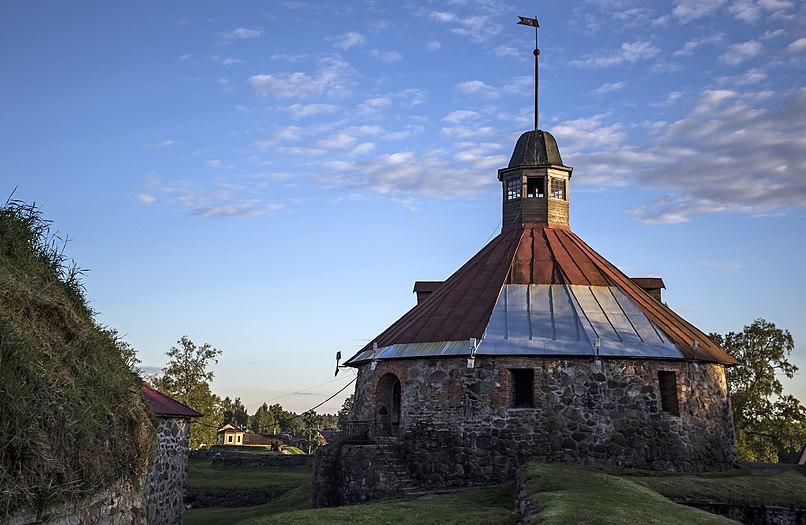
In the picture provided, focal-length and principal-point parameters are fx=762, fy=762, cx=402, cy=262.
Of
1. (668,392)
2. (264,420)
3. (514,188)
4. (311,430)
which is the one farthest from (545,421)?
(264,420)

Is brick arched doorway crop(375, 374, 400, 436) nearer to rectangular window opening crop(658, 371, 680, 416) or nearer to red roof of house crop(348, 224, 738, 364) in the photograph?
red roof of house crop(348, 224, 738, 364)

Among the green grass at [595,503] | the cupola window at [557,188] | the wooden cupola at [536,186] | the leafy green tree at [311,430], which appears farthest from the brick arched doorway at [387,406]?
the leafy green tree at [311,430]

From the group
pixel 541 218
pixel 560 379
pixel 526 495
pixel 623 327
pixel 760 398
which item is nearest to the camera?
pixel 526 495

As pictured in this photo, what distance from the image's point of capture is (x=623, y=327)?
819 inches

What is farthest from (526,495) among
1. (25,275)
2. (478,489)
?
(25,275)

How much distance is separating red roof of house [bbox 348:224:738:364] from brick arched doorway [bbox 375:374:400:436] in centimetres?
107

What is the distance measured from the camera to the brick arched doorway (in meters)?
21.5

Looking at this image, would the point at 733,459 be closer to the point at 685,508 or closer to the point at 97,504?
the point at 685,508

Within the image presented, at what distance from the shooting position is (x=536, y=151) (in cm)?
2533

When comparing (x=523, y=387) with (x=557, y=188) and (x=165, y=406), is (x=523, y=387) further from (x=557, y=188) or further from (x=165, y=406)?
(x=165, y=406)

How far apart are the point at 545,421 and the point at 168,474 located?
359 inches

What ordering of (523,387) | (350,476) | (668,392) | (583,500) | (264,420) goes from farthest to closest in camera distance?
1. (264,420)
2. (668,392)
3. (523,387)
4. (350,476)
5. (583,500)

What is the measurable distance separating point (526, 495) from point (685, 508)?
269cm

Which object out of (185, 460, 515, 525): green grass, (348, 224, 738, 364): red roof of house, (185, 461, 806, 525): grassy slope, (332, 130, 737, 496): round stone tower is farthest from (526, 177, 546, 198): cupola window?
(185, 460, 515, 525): green grass
